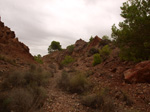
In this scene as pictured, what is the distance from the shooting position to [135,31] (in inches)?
264

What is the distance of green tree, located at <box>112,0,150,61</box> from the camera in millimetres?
6375

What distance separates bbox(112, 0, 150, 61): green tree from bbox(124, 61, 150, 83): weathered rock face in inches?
47.4

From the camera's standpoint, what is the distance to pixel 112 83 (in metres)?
6.09

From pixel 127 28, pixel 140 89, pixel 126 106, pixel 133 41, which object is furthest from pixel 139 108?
pixel 127 28

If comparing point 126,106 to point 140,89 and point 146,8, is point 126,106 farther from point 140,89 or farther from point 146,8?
point 146,8

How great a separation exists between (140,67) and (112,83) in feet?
5.87

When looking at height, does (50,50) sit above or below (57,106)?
above

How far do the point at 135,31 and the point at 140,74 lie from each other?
2.99 metres

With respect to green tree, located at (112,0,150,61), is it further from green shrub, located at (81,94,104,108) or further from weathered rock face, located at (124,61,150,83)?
green shrub, located at (81,94,104,108)

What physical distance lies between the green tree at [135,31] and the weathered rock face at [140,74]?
1.20m

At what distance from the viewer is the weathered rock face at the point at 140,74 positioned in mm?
5191

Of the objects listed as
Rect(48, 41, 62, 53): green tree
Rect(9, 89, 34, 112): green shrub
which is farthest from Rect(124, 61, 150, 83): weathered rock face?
Rect(48, 41, 62, 53): green tree

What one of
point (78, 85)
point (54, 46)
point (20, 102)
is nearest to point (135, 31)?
point (78, 85)

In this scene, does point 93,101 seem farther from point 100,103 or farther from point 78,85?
point 78,85
